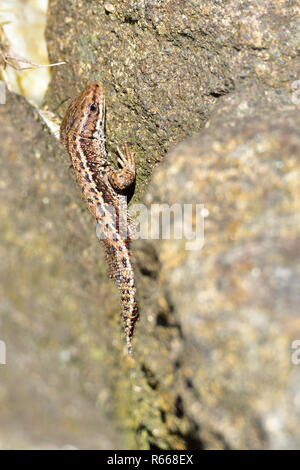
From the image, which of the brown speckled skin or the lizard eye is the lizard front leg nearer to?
the brown speckled skin

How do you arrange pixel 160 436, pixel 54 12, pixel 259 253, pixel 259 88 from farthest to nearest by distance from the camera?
1. pixel 54 12
2. pixel 259 88
3. pixel 160 436
4. pixel 259 253

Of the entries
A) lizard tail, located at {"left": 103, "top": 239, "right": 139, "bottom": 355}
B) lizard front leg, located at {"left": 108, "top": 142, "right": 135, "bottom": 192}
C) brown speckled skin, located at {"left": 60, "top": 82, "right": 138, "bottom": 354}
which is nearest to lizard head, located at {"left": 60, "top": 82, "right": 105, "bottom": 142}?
brown speckled skin, located at {"left": 60, "top": 82, "right": 138, "bottom": 354}

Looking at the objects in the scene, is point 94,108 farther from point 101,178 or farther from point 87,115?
point 101,178

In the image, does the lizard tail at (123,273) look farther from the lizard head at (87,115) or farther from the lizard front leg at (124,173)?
the lizard head at (87,115)

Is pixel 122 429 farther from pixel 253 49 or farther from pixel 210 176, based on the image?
pixel 253 49

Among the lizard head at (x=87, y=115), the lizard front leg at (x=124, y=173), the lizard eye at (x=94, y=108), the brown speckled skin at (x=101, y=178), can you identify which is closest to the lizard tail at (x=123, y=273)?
the brown speckled skin at (x=101, y=178)
